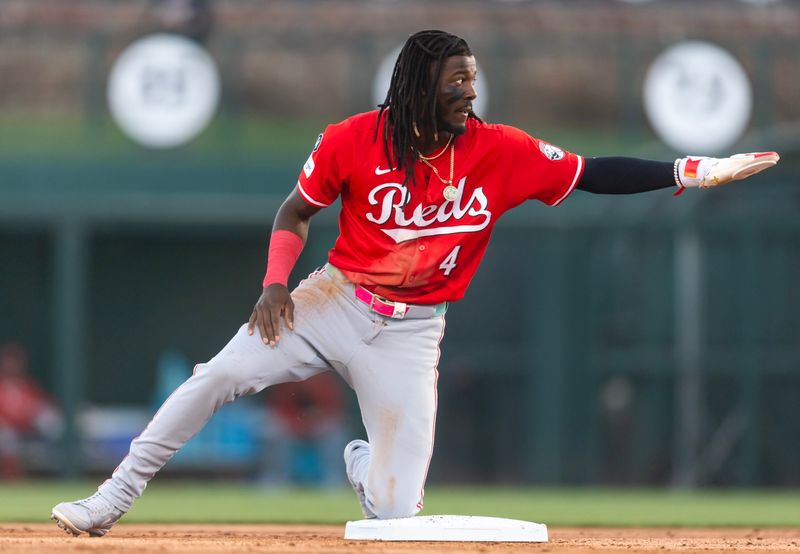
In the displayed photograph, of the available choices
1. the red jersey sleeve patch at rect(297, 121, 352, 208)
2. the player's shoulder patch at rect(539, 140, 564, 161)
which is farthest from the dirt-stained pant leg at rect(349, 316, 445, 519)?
the player's shoulder patch at rect(539, 140, 564, 161)

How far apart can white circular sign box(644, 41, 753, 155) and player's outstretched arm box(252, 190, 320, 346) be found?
9980mm

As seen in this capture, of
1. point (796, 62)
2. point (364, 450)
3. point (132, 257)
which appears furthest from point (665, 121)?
point (364, 450)

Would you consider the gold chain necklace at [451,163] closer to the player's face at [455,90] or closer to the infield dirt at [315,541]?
the player's face at [455,90]

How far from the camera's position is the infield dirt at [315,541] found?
4.39 metres

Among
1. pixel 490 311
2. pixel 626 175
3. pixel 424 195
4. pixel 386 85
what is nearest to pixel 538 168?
pixel 626 175

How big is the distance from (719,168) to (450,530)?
1431 millimetres

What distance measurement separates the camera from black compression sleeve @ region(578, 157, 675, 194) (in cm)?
489

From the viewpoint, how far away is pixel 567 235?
12055 mm

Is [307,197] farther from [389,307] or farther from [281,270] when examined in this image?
[389,307]

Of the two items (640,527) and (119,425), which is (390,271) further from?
(119,425)

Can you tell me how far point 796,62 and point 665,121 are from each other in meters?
2.66

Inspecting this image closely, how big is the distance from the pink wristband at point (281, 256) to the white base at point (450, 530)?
2.80 ft

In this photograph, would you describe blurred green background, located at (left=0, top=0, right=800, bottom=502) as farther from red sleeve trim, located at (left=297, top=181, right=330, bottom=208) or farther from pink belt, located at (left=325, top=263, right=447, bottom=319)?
red sleeve trim, located at (left=297, top=181, right=330, bottom=208)

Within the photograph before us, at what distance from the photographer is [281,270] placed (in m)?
4.90
